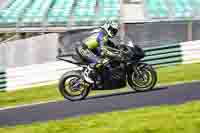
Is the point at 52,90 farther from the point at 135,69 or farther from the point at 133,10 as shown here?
the point at 133,10

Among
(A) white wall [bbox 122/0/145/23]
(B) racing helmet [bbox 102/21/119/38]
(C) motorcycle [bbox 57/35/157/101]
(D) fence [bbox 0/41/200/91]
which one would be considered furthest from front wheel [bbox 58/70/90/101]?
(A) white wall [bbox 122/0/145/23]

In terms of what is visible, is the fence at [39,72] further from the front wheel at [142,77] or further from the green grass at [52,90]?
the front wheel at [142,77]

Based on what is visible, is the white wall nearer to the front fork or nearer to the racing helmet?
the racing helmet

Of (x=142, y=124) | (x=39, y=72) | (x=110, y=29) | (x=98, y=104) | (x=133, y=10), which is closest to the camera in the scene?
(x=142, y=124)

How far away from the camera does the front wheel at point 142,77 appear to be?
9.83 metres

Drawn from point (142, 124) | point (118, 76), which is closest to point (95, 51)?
point (118, 76)

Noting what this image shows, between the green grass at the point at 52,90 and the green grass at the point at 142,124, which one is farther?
the green grass at the point at 52,90

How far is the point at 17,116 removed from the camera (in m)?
8.71

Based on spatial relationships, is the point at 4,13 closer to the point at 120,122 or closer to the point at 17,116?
the point at 17,116

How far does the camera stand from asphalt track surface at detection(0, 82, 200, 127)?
820 centimetres

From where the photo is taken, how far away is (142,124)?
18.4ft

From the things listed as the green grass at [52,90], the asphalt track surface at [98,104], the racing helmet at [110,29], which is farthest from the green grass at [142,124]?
the green grass at [52,90]

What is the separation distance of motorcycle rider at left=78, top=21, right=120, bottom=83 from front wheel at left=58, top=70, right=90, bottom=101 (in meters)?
0.18

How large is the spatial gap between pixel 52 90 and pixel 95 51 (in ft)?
12.6
